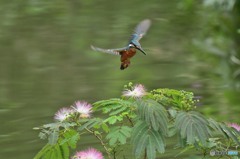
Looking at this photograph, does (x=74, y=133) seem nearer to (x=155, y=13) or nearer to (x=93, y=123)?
(x=93, y=123)

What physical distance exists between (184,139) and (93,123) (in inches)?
12.0

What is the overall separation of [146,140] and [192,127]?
15 cm

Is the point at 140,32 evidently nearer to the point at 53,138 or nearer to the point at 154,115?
the point at 154,115

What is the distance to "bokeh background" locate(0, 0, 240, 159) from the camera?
4.58 meters

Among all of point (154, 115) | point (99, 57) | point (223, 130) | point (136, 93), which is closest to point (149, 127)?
point (154, 115)

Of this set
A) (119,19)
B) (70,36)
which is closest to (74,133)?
(70,36)

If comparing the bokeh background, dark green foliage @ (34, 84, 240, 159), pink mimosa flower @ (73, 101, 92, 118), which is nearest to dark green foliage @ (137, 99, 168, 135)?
dark green foliage @ (34, 84, 240, 159)

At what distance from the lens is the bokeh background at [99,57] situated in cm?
458

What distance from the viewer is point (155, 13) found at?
641 centimetres

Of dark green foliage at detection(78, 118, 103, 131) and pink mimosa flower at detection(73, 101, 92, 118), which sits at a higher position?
pink mimosa flower at detection(73, 101, 92, 118)

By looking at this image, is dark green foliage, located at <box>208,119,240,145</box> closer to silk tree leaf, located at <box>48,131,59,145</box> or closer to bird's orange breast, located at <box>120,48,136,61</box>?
bird's orange breast, located at <box>120,48,136,61</box>

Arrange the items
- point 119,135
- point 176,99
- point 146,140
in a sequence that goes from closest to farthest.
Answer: point 146,140 → point 119,135 → point 176,99

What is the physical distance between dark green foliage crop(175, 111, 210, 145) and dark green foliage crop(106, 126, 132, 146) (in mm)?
180

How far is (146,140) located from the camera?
1976 mm
